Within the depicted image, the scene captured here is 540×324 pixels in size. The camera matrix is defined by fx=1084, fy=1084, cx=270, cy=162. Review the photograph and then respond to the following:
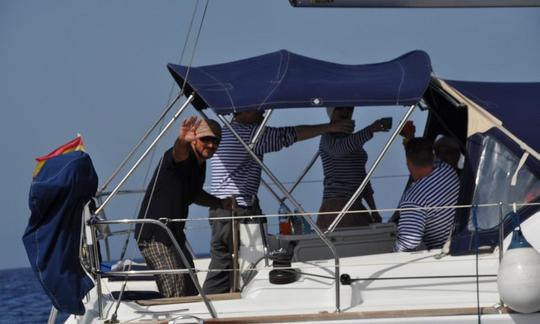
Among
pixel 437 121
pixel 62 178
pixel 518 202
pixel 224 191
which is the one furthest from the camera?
pixel 437 121

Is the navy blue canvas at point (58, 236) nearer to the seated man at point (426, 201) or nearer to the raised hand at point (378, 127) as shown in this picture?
the seated man at point (426, 201)

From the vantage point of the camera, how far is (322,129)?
Result: 762cm

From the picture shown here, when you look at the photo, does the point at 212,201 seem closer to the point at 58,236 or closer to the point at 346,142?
the point at 346,142

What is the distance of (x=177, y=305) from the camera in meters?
6.75

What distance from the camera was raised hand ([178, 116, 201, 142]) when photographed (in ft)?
23.2

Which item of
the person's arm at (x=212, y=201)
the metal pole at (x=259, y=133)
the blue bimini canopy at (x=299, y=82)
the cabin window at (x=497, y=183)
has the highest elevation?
the blue bimini canopy at (x=299, y=82)

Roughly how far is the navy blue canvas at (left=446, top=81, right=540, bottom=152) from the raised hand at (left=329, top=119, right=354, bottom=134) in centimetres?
80

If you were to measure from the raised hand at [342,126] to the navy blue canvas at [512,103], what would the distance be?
80 cm

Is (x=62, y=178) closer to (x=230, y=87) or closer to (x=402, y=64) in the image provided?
(x=230, y=87)

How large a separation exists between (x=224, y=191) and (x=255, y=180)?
232 millimetres

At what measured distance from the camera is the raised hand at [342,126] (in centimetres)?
768

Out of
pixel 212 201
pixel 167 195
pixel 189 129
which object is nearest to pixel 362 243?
pixel 212 201

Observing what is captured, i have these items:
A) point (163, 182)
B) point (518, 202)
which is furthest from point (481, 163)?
point (163, 182)

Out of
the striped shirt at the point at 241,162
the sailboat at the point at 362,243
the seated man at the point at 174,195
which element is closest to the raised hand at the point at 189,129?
the seated man at the point at 174,195
